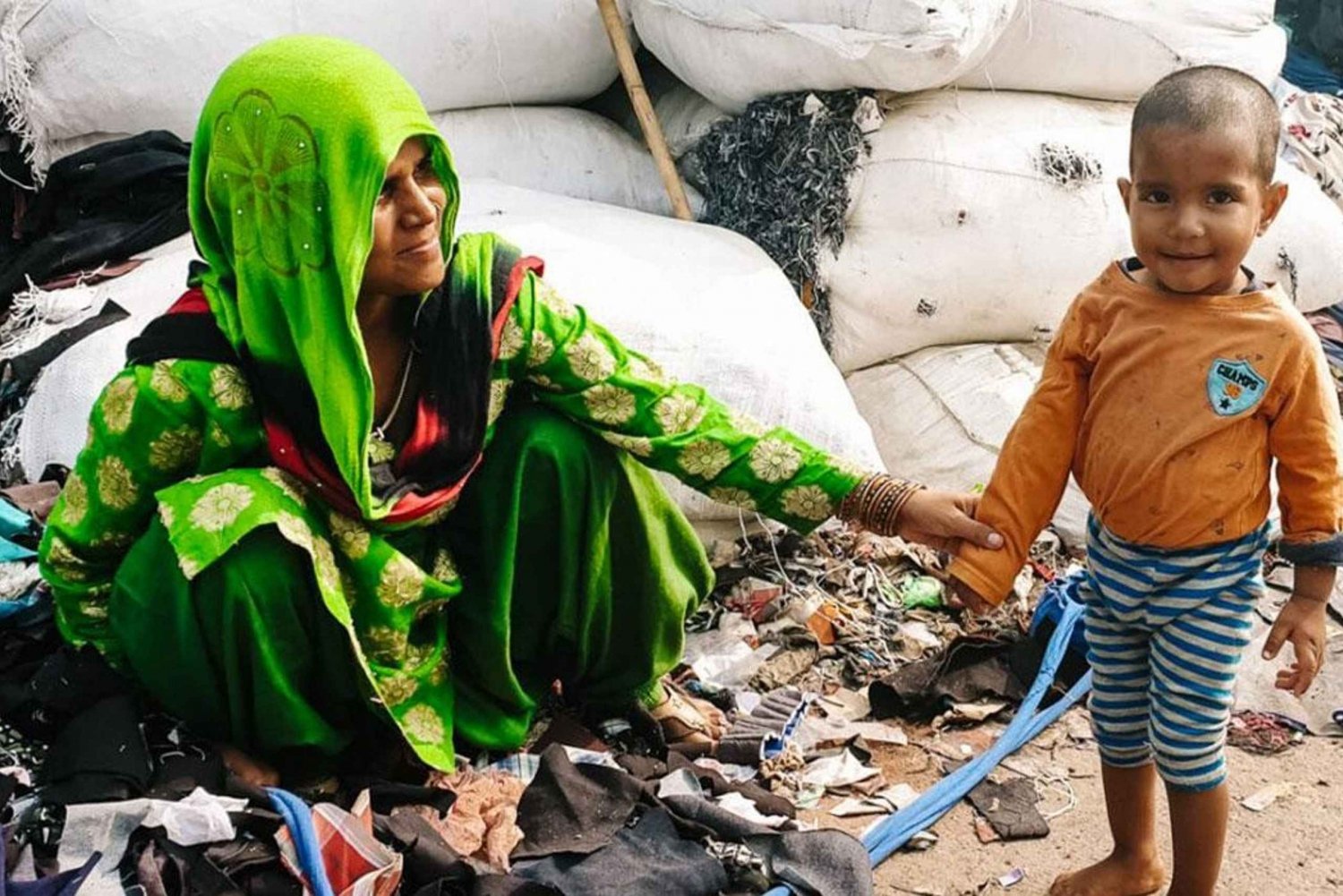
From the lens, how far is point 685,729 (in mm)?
2344

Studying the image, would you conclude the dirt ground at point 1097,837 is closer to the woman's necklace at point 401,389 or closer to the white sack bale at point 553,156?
the woman's necklace at point 401,389

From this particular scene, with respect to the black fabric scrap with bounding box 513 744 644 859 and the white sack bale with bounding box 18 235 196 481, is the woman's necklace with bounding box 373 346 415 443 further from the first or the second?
the white sack bale with bounding box 18 235 196 481

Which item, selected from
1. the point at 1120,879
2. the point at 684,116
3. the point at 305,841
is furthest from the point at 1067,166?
the point at 305,841

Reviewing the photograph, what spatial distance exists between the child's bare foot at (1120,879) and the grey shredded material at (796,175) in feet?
4.54

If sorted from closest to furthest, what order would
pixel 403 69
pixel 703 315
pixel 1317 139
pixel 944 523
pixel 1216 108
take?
pixel 1216 108
pixel 944 523
pixel 703 315
pixel 403 69
pixel 1317 139

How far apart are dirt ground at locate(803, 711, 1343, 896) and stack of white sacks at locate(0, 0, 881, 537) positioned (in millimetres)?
705

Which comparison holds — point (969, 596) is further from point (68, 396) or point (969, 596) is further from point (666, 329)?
point (68, 396)

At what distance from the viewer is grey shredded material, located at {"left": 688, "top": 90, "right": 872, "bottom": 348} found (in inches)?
119

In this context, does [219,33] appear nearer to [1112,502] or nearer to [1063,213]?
[1063,213]

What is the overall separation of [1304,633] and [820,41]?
1.56 meters

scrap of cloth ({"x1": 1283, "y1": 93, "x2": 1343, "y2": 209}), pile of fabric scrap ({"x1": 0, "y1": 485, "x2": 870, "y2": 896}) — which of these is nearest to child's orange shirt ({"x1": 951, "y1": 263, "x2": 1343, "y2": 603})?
pile of fabric scrap ({"x1": 0, "y1": 485, "x2": 870, "y2": 896})

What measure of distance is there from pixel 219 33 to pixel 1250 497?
7.30 ft

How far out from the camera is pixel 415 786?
2076mm

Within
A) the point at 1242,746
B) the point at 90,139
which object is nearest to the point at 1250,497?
the point at 1242,746
